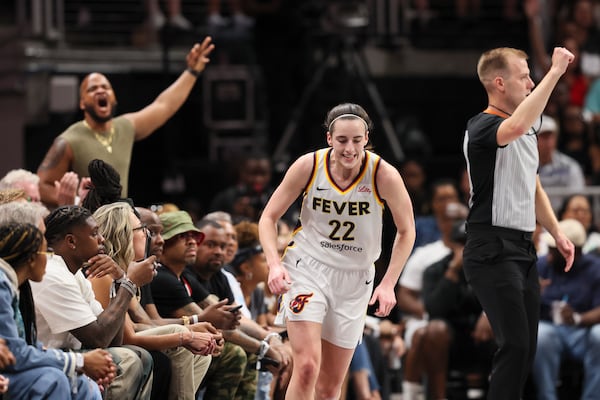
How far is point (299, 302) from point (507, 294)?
41.1 inches

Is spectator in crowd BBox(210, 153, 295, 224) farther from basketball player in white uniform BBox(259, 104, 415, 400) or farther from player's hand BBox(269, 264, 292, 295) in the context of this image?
player's hand BBox(269, 264, 292, 295)

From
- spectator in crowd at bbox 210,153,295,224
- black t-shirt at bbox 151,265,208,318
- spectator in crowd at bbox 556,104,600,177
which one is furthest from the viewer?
spectator in crowd at bbox 556,104,600,177

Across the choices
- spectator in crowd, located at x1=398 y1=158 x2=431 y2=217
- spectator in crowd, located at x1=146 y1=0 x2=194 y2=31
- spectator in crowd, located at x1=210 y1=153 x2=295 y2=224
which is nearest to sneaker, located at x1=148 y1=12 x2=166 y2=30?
spectator in crowd, located at x1=146 y1=0 x2=194 y2=31

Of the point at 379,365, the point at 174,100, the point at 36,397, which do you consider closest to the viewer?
the point at 36,397

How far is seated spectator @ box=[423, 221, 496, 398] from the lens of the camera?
931 cm

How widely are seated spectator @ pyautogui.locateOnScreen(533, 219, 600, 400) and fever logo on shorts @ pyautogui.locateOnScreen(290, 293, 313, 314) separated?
3.23m

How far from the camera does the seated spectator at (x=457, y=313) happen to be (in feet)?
30.6

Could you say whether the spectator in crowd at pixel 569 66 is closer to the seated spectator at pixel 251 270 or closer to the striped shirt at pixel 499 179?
the seated spectator at pixel 251 270

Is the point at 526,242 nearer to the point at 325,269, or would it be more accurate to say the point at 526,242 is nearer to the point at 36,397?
the point at 325,269

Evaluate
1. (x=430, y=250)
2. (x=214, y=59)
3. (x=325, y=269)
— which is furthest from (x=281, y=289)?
(x=214, y=59)

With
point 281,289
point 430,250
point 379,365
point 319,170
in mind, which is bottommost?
point 379,365

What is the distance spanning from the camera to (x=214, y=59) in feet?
40.8

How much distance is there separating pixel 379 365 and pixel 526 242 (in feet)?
9.62

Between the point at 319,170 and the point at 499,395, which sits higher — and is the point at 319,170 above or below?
above
